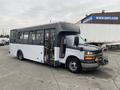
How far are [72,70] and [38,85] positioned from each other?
8.38 ft

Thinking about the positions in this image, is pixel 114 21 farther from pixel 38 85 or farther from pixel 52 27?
pixel 38 85

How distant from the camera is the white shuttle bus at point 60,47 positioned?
23.7ft

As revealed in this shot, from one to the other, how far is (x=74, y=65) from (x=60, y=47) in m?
1.44

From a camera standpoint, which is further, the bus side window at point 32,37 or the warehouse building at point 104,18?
the warehouse building at point 104,18

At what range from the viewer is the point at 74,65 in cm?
761

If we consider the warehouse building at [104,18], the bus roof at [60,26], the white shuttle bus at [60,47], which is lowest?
the white shuttle bus at [60,47]

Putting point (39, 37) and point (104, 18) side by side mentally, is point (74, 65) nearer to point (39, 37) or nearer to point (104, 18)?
point (39, 37)

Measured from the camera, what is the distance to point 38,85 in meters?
5.66

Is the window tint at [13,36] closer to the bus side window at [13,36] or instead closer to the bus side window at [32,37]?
the bus side window at [13,36]

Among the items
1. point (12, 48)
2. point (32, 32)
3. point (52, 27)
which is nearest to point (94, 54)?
point (52, 27)

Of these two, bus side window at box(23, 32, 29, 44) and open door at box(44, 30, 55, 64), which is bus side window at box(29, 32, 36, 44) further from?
open door at box(44, 30, 55, 64)

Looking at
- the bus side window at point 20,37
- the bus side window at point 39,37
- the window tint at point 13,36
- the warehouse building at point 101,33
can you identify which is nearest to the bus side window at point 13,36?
the window tint at point 13,36

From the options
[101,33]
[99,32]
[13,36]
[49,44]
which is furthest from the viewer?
[101,33]

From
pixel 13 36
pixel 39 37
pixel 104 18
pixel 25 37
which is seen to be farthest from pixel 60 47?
pixel 104 18
